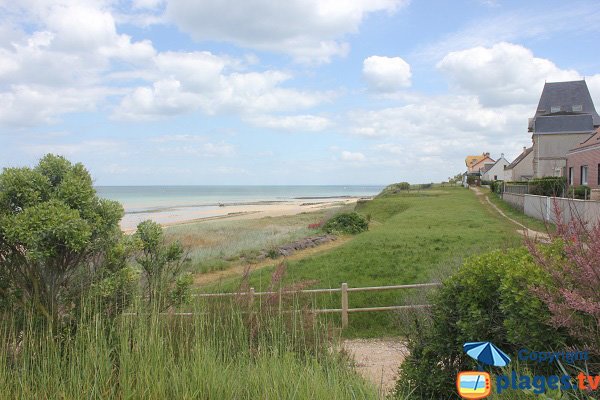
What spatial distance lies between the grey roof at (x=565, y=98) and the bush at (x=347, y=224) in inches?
1054

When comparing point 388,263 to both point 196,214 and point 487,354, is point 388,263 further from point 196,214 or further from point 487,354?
point 196,214

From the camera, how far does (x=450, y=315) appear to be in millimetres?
4043

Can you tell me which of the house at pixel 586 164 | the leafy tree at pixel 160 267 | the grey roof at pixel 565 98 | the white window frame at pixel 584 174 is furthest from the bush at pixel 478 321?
the grey roof at pixel 565 98

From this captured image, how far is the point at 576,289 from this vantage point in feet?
10.1

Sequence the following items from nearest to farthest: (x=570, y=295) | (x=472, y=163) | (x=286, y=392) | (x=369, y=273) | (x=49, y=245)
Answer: (x=570, y=295)
(x=286, y=392)
(x=49, y=245)
(x=369, y=273)
(x=472, y=163)

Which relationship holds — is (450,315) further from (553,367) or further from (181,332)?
(181,332)

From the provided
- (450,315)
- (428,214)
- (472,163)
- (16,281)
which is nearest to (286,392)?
(450,315)

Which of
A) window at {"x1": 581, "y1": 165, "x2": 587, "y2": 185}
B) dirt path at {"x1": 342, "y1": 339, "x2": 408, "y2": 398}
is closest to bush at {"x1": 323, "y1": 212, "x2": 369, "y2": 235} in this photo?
dirt path at {"x1": 342, "y1": 339, "x2": 408, "y2": 398}

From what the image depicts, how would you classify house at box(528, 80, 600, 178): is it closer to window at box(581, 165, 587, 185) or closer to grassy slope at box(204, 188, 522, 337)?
window at box(581, 165, 587, 185)

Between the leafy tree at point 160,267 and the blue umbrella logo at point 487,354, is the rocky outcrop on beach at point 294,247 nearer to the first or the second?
the leafy tree at point 160,267

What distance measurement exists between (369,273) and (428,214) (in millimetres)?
16084

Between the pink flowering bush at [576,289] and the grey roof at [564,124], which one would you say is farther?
the grey roof at [564,124]

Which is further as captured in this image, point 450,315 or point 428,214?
point 428,214

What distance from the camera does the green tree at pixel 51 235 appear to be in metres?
3.84
